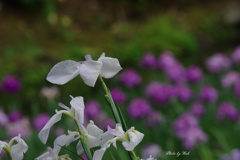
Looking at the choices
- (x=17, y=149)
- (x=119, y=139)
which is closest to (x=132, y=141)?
(x=119, y=139)

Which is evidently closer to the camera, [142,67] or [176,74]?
[176,74]

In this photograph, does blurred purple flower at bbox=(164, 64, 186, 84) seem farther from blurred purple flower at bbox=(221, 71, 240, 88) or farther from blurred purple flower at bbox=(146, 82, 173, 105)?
blurred purple flower at bbox=(146, 82, 173, 105)

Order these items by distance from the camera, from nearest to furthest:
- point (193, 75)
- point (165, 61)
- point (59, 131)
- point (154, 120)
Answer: point (59, 131) → point (154, 120) → point (193, 75) → point (165, 61)

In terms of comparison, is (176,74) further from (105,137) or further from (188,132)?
(105,137)

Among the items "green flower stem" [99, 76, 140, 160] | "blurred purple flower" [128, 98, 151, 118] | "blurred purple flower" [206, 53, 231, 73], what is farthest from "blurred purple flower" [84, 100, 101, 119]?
"green flower stem" [99, 76, 140, 160]

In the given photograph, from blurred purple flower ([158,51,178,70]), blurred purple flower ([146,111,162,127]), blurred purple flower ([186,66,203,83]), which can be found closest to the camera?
blurred purple flower ([146,111,162,127])

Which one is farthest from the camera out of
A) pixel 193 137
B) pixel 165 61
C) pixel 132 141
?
pixel 165 61

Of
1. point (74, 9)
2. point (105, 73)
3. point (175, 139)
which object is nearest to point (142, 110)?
point (175, 139)

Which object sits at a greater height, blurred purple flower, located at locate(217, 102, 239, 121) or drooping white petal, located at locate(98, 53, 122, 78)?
blurred purple flower, located at locate(217, 102, 239, 121)
